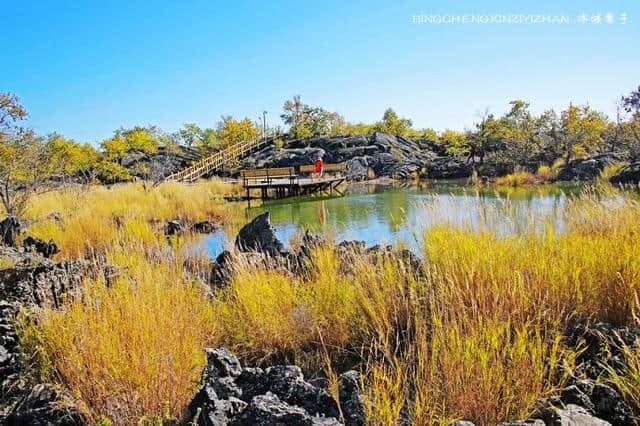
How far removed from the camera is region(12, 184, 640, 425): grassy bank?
7.09 feet

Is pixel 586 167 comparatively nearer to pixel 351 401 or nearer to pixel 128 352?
pixel 351 401

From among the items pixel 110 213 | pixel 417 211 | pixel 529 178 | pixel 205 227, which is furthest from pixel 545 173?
pixel 110 213

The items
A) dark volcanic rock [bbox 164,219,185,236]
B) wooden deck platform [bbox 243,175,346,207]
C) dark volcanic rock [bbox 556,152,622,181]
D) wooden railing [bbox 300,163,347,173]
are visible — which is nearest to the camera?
dark volcanic rock [bbox 164,219,185,236]

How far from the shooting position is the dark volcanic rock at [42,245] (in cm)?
796

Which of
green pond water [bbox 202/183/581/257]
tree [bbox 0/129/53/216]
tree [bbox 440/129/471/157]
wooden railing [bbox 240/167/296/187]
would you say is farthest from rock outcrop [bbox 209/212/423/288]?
tree [bbox 440/129/471/157]

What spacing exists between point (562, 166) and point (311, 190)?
16636 mm

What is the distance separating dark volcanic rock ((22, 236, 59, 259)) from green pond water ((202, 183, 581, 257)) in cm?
272

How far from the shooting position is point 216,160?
3550cm

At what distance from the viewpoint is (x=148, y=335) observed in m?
2.74

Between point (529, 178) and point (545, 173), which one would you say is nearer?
point (529, 178)

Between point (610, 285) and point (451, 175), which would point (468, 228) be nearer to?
point (610, 285)

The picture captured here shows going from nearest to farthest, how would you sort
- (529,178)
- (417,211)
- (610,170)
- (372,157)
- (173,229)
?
1. (417,211)
2. (173,229)
3. (610,170)
4. (529,178)
5. (372,157)

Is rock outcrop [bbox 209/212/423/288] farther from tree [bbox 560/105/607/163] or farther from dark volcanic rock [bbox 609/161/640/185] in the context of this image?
tree [bbox 560/105/607/163]

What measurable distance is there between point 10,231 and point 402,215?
9492 mm
